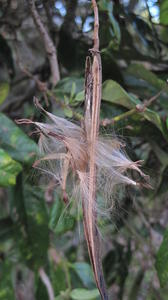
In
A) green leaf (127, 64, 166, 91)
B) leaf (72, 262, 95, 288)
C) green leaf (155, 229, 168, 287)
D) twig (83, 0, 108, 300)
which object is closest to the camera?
twig (83, 0, 108, 300)

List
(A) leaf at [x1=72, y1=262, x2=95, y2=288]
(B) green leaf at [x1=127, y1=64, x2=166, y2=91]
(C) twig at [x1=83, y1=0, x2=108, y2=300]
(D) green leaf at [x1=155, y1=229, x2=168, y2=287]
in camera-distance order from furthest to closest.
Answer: (A) leaf at [x1=72, y1=262, x2=95, y2=288]
(B) green leaf at [x1=127, y1=64, x2=166, y2=91]
(D) green leaf at [x1=155, y1=229, x2=168, y2=287]
(C) twig at [x1=83, y1=0, x2=108, y2=300]

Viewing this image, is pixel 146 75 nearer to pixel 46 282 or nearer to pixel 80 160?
pixel 80 160

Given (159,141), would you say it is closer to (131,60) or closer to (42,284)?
(131,60)

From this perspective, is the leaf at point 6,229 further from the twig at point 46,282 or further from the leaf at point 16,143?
the leaf at point 16,143

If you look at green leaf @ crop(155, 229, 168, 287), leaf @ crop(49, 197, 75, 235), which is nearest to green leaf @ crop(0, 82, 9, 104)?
leaf @ crop(49, 197, 75, 235)

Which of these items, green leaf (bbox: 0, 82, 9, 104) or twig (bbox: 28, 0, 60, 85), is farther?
green leaf (bbox: 0, 82, 9, 104)

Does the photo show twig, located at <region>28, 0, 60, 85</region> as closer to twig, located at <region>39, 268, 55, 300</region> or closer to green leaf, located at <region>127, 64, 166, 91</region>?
green leaf, located at <region>127, 64, 166, 91</region>

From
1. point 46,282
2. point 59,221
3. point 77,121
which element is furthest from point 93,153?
point 46,282

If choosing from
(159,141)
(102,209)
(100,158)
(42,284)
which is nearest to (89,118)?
(100,158)
